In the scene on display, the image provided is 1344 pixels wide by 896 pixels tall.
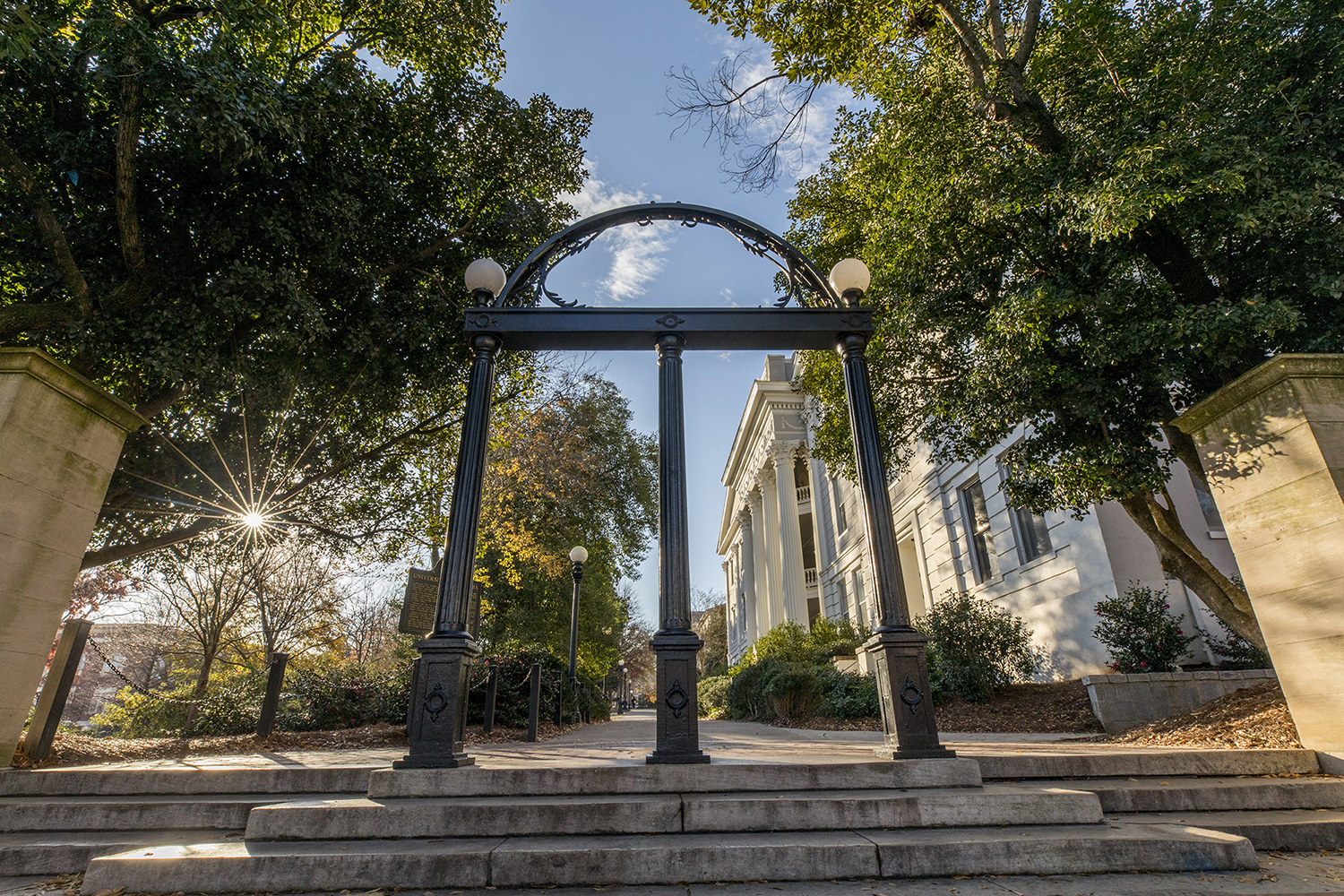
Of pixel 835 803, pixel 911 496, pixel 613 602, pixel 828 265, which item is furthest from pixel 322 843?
pixel 613 602

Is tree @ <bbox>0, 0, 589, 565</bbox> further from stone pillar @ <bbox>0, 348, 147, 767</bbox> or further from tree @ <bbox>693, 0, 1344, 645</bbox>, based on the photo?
tree @ <bbox>693, 0, 1344, 645</bbox>

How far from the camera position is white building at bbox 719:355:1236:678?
10188mm

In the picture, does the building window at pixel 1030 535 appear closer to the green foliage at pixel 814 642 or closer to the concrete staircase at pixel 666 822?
the green foliage at pixel 814 642

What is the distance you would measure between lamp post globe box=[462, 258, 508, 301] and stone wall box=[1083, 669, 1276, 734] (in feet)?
27.0

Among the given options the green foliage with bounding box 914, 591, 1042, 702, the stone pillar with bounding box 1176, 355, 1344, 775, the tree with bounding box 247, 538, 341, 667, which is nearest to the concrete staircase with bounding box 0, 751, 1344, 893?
the stone pillar with bounding box 1176, 355, 1344, 775

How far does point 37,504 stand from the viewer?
4.75 meters

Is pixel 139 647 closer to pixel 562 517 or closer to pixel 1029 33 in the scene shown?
pixel 562 517

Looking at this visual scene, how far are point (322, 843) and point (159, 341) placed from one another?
5.39m

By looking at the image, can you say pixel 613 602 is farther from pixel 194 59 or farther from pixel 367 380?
pixel 194 59

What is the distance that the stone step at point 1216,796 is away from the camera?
11.6 feet

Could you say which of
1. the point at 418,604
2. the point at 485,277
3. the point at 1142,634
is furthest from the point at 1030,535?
the point at 485,277

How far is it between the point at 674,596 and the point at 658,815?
1456 millimetres

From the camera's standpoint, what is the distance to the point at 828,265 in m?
10.8

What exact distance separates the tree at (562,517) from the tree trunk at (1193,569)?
9.48 metres
